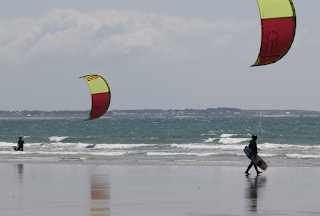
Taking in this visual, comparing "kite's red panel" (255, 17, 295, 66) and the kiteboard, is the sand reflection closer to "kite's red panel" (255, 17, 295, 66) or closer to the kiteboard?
the kiteboard

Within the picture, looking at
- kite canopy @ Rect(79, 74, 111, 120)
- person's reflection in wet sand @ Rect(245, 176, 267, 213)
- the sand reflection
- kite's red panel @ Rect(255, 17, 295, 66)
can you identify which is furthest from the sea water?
the sand reflection

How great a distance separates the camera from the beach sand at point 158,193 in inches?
420

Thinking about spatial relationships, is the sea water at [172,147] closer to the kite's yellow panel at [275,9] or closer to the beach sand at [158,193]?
the beach sand at [158,193]

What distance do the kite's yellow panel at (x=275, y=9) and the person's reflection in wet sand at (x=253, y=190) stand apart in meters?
5.48

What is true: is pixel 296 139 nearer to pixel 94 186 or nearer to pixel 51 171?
pixel 51 171

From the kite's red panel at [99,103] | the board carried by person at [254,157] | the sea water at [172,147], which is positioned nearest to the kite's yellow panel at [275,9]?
the sea water at [172,147]

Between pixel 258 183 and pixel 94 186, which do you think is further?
pixel 258 183

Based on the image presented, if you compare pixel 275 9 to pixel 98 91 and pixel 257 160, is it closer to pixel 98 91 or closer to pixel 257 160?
pixel 257 160

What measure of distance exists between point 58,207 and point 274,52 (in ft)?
31.0

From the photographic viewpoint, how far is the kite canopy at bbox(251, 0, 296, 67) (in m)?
16.7

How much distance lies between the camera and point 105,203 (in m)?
11.7

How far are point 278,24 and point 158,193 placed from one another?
7.24m

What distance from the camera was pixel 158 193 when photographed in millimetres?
13383

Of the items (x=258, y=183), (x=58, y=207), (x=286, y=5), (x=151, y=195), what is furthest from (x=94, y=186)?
(x=286, y=5)
